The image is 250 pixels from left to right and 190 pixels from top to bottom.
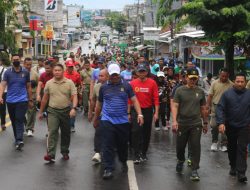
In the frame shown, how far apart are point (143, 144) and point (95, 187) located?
228cm

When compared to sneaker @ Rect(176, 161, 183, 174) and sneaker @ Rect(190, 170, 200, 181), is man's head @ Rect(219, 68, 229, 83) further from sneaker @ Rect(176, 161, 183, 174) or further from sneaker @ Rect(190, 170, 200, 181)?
sneaker @ Rect(190, 170, 200, 181)

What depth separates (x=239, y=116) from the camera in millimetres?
8844

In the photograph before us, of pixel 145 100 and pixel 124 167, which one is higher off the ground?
pixel 145 100

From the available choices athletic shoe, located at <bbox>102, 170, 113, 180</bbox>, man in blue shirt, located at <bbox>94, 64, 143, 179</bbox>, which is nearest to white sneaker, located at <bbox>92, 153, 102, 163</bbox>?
man in blue shirt, located at <bbox>94, 64, 143, 179</bbox>

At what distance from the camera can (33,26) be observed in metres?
49.5

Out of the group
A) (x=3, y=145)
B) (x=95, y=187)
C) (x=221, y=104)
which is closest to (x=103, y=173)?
(x=95, y=187)

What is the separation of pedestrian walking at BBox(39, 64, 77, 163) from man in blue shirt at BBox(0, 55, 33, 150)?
1.32 meters

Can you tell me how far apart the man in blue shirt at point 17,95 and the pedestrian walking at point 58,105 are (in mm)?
1322

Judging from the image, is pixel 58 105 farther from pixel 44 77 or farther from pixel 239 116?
pixel 239 116

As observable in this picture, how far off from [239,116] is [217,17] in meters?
4.17

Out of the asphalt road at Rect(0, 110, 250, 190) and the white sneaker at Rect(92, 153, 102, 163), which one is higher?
the white sneaker at Rect(92, 153, 102, 163)

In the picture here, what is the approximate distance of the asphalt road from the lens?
8.38 meters

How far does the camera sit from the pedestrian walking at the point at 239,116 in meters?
8.77

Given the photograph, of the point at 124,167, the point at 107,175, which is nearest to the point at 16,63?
the point at 124,167
